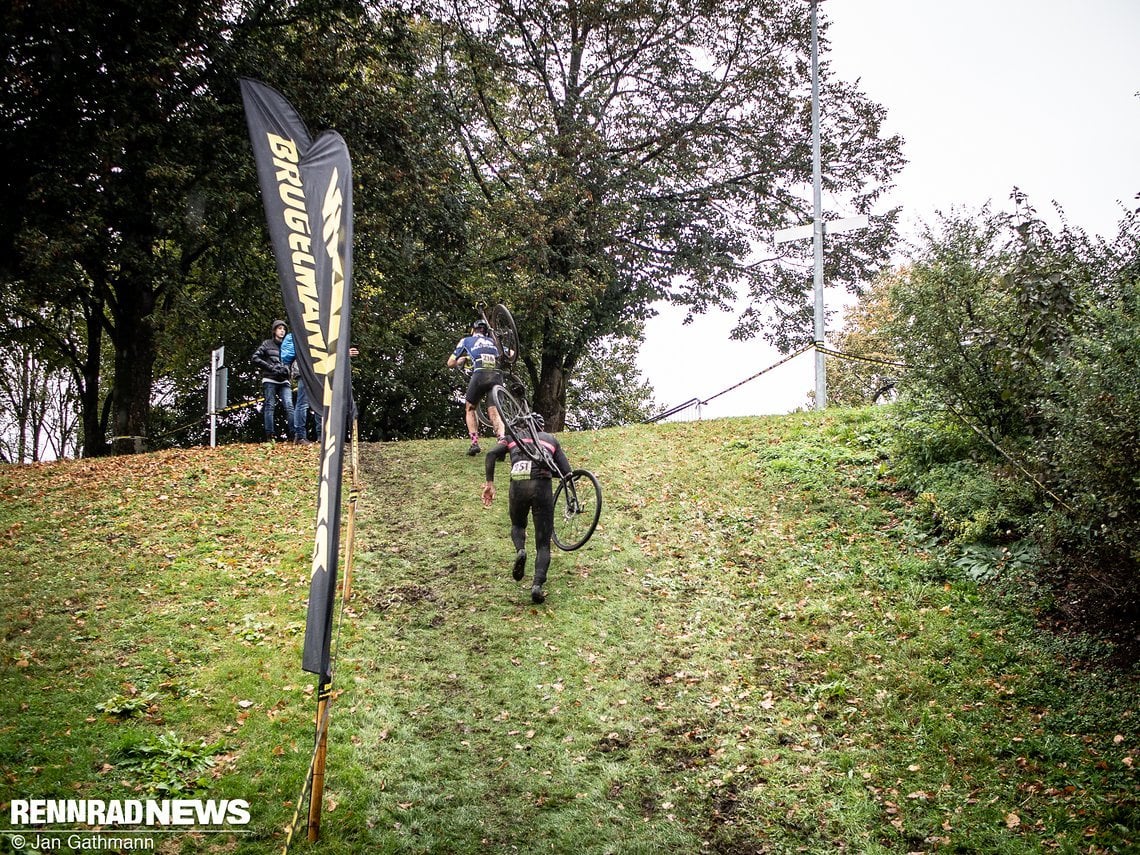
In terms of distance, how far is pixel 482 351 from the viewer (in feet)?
46.1

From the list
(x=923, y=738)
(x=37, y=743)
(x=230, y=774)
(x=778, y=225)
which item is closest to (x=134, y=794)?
(x=230, y=774)

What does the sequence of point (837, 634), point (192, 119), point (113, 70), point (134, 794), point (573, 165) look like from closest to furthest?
point (134, 794) → point (837, 634) → point (113, 70) → point (192, 119) → point (573, 165)

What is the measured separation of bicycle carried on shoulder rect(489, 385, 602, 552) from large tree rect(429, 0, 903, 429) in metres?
12.3

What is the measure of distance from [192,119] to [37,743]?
14774 millimetres

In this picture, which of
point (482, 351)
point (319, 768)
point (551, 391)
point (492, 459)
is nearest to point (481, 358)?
point (482, 351)

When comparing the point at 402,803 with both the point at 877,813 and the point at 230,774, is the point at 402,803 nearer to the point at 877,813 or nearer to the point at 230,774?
the point at 230,774

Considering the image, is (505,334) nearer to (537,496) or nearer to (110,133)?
(537,496)

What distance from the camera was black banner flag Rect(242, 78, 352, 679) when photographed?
5789 millimetres

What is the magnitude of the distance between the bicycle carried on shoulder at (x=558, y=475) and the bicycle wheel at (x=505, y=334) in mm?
1286

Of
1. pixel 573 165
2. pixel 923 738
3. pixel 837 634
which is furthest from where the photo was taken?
pixel 573 165

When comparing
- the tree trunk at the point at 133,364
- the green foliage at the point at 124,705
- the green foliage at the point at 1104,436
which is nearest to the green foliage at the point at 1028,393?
the green foliage at the point at 1104,436

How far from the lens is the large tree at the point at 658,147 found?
Result: 24578 millimetres

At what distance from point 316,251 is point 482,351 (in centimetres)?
766

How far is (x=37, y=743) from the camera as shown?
6125 mm
